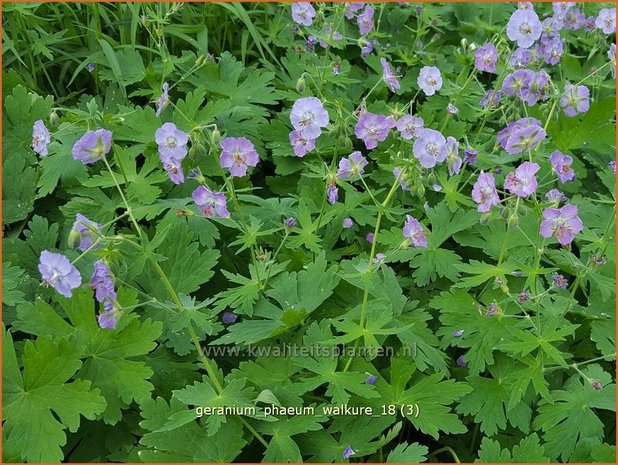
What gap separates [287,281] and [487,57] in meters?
1.31

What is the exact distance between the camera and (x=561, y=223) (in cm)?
206

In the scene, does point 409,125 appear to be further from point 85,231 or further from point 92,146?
point 85,231

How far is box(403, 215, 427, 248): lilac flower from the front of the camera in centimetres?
200

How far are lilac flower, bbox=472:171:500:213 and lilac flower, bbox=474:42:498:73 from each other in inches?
35.1

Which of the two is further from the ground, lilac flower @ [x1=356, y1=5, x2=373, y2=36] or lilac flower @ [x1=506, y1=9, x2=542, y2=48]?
lilac flower @ [x1=506, y1=9, x2=542, y2=48]

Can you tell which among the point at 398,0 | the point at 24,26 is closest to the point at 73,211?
the point at 24,26

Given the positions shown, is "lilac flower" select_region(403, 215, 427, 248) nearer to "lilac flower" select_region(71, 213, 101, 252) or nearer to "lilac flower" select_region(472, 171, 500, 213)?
"lilac flower" select_region(472, 171, 500, 213)

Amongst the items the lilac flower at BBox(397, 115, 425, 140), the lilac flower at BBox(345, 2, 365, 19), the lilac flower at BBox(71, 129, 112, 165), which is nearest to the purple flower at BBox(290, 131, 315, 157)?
the lilac flower at BBox(397, 115, 425, 140)

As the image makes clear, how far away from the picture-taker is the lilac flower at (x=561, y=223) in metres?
2.04

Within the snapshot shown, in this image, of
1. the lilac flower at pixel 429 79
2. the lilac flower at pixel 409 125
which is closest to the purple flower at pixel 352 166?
the lilac flower at pixel 409 125

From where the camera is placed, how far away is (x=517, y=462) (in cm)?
195

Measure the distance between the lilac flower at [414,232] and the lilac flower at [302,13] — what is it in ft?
4.80

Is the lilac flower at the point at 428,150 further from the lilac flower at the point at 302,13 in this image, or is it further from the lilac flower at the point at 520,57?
the lilac flower at the point at 302,13

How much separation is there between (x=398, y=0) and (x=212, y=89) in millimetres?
1248
